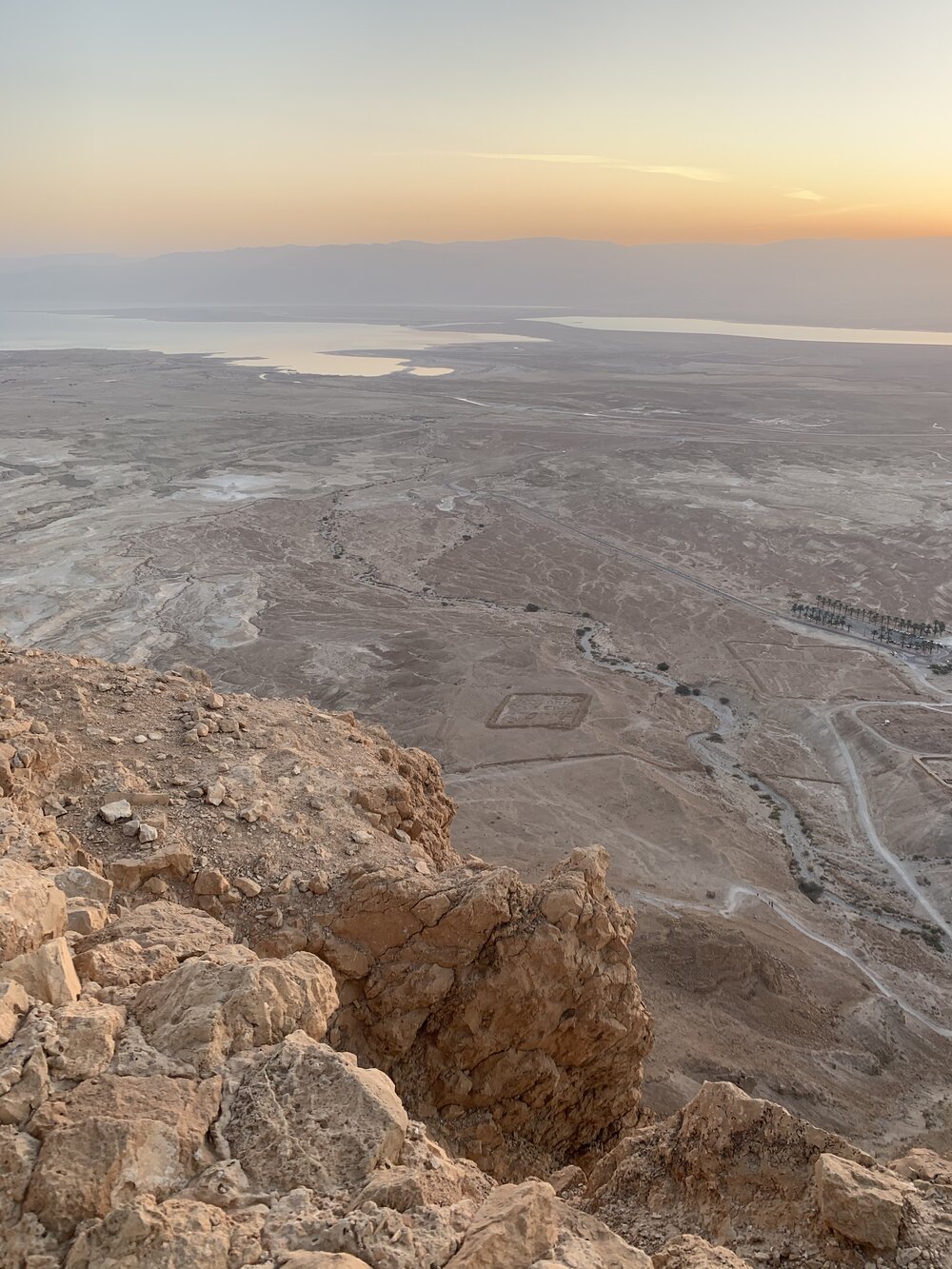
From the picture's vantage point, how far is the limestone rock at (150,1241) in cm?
371

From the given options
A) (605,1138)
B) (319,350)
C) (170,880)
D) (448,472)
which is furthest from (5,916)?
(319,350)

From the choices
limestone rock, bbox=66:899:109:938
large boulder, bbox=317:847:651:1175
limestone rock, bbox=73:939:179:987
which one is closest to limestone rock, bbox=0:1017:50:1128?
limestone rock, bbox=73:939:179:987

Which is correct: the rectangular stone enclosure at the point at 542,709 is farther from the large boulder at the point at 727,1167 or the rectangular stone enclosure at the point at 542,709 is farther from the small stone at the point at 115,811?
the large boulder at the point at 727,1167

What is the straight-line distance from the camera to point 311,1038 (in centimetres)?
548

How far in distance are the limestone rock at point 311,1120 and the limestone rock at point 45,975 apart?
1.19 m

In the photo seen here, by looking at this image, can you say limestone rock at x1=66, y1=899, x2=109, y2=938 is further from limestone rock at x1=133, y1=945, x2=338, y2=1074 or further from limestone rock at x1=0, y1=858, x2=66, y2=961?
limestone rock at x1=133, y1=945, x2=338, y2=1074

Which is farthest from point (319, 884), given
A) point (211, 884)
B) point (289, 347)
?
point (289, 347)

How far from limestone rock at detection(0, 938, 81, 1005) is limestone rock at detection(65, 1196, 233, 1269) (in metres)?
1.46

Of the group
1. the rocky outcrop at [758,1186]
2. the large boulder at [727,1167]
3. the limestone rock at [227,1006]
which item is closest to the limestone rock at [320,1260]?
the limestone rock at [227,1006]

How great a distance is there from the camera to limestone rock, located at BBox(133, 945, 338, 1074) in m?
4.94

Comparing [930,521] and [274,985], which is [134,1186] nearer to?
[274,985]

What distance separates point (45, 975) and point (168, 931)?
161cm

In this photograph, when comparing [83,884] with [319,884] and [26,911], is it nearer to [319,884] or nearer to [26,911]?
[26,911]

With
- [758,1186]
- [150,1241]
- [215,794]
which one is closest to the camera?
[150,1241]
